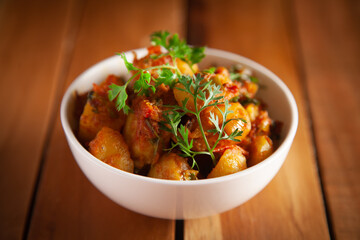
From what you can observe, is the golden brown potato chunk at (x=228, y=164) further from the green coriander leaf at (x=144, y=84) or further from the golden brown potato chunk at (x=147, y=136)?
the green coriander leaf at (x=144, y=84)

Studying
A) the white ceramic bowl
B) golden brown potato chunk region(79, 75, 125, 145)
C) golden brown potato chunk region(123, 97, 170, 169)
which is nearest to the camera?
the white ceramic bowl

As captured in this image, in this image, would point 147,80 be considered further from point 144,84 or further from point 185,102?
point 185,102

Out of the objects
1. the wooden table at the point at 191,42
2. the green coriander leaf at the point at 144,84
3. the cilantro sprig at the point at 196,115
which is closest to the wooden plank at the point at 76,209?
the wooden table at the point at 191,42

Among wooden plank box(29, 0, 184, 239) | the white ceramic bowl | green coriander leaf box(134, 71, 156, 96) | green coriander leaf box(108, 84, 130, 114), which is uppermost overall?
green coriander leaf box(134, 71, 156, 96)

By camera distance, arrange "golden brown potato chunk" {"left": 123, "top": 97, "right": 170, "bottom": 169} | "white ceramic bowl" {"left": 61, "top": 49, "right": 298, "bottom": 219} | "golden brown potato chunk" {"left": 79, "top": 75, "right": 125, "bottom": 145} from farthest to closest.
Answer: "golden brown potato chunk" {"left": 79, "top": 75, "right": 125, "bottom": 145}, "golden brown potato chunk" {"left": 123, "top": 97, "right": 170, "bottom": 169}, "white ceramic bowl" {"left": 61, "top": 49, "right": 298, "bottom": 219}

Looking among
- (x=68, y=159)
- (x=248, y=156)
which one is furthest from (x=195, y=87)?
(x=68, y=159)

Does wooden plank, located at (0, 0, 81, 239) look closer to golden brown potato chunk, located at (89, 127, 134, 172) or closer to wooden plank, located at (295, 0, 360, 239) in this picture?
golden brown potato chunk, located at (89, 127, 134, 172)

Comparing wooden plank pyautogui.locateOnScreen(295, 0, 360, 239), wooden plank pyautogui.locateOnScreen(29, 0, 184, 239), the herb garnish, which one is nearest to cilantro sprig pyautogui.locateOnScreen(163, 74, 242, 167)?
the herb garnish
